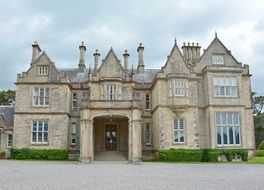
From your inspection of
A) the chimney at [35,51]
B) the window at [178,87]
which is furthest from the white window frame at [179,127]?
the chimney at [35,51]

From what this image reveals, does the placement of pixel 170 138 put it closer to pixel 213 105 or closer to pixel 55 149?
pixel 213 105

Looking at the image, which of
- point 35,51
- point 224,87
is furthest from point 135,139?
point 35,51

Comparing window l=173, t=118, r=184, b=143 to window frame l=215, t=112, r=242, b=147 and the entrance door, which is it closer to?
window frame l=215, t=112, r=242, b=147

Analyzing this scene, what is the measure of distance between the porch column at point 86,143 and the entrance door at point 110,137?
268 inches

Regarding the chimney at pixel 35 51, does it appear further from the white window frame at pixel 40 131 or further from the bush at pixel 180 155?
the bush at pixel 180 155

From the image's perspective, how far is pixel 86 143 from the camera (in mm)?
28719

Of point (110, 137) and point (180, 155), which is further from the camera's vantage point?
point (110, 137)

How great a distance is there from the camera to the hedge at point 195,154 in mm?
30656

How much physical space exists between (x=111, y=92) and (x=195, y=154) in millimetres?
11180

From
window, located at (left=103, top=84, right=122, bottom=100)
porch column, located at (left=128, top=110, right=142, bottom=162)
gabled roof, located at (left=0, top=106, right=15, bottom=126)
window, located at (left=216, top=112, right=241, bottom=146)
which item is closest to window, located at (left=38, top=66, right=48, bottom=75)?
window, located at (left=103, top=84, right=122, bottom=100)

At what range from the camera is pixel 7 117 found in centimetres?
3797

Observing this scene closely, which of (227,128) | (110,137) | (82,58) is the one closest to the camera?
(227,128)

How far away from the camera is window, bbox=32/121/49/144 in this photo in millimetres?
33250

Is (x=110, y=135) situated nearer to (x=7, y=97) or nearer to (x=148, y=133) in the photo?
(x=148, y=133)
